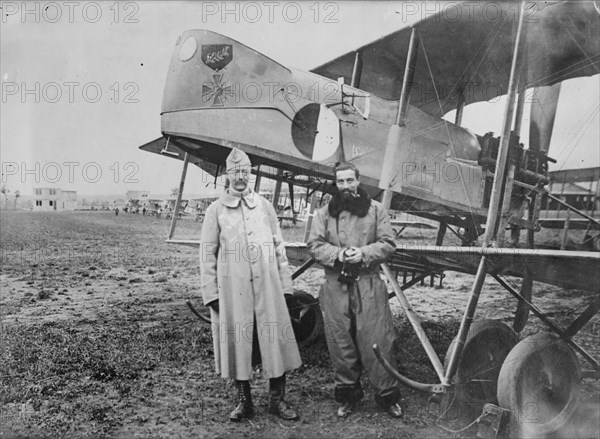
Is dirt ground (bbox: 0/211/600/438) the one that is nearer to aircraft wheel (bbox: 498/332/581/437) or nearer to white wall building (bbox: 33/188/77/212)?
aircraft wheel (bbox: 498/332/581/437)

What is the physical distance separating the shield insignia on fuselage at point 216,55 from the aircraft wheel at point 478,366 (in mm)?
3409

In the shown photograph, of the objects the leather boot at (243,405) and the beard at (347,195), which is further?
the beard at (347,195)

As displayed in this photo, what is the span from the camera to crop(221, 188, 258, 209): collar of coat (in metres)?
3.34

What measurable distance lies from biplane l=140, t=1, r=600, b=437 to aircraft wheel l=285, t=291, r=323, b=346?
4cm

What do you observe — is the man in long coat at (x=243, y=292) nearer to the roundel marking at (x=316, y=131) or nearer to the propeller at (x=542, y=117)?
the roundel marking at (x=316, y=131)

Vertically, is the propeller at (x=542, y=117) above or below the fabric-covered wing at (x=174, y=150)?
above

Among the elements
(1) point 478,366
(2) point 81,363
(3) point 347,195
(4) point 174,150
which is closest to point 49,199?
(4) point 174,150

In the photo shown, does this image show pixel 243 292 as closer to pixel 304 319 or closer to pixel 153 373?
pixel 153 373

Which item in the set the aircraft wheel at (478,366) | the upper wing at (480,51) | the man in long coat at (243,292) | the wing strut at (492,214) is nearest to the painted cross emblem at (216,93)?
the man in long coat at (243,292)

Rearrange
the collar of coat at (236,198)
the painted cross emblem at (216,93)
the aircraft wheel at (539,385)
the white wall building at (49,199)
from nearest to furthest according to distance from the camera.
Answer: the aircraft wheel at (539,385)
the collar of coat at (236,198)
the painted cross emblem at (216,93)
the white wall building at (49,199)

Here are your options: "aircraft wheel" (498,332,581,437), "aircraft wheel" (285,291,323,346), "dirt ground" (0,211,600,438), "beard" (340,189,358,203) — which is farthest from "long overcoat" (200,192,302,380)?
"aircraft wheel" (285,291,323,346)

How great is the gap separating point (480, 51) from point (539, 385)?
402 centimetres

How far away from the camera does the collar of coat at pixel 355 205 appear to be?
3.41 m

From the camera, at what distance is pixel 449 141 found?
6055mm
